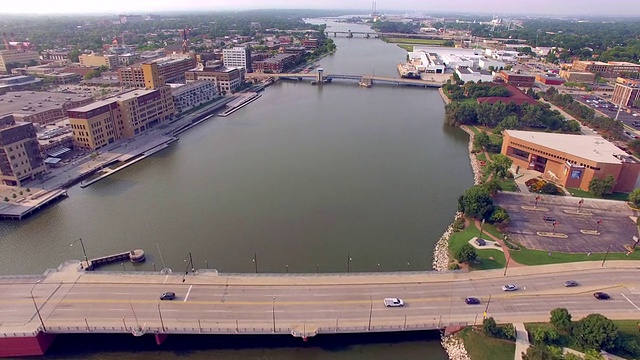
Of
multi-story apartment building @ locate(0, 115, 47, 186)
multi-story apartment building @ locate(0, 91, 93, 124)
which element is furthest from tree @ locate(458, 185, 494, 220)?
multi-story apartment building @ locate(0, 91, 93, 124)

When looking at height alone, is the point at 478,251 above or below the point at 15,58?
below

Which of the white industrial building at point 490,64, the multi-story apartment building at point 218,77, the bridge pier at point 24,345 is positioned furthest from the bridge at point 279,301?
the white industrial building at point 490,64

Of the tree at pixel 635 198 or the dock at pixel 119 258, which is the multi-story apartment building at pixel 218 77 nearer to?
the dock at pixel 119 258

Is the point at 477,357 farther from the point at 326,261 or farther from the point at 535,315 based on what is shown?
the point at 326,261

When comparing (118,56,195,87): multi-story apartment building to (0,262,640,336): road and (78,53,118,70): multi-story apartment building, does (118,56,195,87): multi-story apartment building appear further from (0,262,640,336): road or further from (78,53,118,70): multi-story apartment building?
(0,262,640,336): road

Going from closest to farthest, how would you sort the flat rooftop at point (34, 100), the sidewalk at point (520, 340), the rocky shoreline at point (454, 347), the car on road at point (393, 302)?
1. the sidewalk at point (520, 340)
2. the rocky shoreline at point (454, 347)
3. the car on road at point (393, 302)
4. the flat rooftop at point (34, 100)

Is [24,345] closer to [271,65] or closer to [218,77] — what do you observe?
[218,77]

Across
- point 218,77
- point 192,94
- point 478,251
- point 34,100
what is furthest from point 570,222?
point 34,100

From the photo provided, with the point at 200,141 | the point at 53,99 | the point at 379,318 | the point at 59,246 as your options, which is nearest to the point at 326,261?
the point at 379,318
